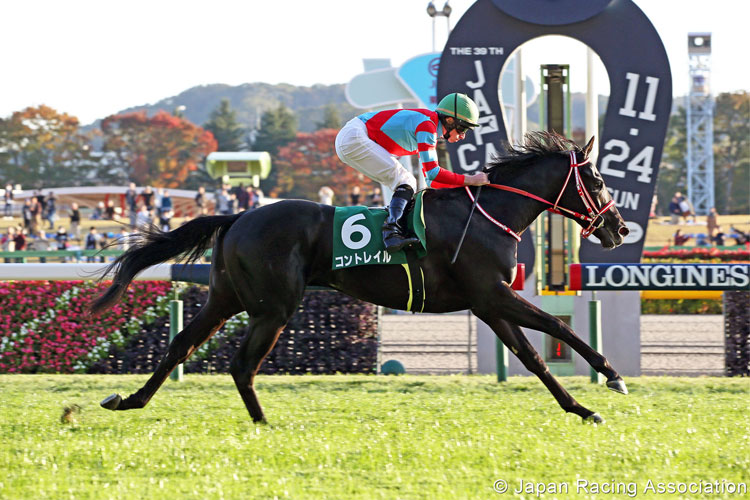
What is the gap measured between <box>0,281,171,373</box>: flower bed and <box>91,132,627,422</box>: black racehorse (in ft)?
8.45

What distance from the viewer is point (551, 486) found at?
348 cm

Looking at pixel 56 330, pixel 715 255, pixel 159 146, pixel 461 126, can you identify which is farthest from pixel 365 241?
pixel 159 146

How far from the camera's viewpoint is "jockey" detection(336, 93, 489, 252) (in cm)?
486

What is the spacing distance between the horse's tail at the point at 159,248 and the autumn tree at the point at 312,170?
5079 cm

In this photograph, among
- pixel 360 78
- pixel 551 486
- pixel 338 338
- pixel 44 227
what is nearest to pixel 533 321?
pixel 551 486

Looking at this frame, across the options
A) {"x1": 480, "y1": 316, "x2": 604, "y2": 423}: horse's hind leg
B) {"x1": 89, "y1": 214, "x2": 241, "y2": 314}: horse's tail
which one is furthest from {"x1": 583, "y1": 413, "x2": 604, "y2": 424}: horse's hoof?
{"x1": 89, "y1": 214, "x2": 241, "y2": 314}: horse's tail

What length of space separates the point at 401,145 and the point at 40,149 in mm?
60495

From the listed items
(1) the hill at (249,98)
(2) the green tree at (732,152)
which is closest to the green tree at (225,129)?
(2) the green tree at (732,152)

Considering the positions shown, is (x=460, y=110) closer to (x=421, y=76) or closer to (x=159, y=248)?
(x=159, y=248)

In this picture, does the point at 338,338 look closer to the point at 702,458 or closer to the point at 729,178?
the point at 702,458

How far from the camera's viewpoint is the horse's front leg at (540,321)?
15.7ft

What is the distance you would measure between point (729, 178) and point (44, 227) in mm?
45156

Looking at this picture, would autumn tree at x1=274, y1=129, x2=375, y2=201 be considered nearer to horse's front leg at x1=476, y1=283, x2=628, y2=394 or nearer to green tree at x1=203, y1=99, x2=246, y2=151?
green tree at x1=203, y1=99, x2=246, y2=151

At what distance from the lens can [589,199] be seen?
203 inches
